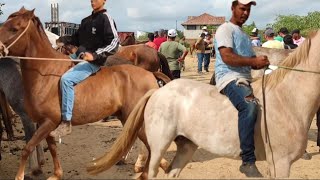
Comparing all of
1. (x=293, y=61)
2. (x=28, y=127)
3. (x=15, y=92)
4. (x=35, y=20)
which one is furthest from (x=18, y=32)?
(x=293, y=61)

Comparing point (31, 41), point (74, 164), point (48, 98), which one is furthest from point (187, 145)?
point (74, 164)

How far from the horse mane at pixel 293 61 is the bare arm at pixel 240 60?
0.69ft

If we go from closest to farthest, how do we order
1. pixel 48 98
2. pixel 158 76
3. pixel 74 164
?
pixel 48 98 → pixel 158 76 → pixel 74 164

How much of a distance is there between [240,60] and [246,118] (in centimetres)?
55

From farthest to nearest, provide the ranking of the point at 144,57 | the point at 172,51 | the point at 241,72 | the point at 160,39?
the point at 160,39 → the point at 172,51 → the point at 144,57 → the point at 241,72

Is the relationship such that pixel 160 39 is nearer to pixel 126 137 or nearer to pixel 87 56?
pixel 87 56

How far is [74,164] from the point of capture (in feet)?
24.5

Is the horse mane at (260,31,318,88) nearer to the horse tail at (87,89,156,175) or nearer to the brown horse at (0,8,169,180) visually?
the horse tail at (87,89,156,175)

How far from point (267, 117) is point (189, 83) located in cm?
91

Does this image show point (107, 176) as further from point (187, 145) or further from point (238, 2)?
point (238, 2)

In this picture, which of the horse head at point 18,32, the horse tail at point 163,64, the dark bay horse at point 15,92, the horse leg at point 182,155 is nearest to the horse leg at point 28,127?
the dark bay horse at point 15,92

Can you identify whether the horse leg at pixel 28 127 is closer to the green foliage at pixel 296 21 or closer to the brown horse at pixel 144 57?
the brown horse at pixel 144 57

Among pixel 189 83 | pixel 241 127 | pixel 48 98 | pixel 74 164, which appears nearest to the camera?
pixel 241 127

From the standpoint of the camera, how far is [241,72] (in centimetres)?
455
